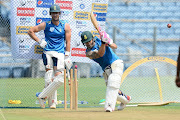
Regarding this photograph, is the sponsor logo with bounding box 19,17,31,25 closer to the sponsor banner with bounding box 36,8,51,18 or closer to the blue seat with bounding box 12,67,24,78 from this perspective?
the sponsor banner with bounding box 36,8,51,18

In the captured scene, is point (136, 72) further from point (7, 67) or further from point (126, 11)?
point (126, 11)

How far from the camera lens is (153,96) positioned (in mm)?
10383

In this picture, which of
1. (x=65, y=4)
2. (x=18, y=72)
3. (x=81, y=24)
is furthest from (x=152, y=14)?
(x=65, y=4)

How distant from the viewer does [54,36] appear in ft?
30.8

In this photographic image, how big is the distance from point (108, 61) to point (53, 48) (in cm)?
153

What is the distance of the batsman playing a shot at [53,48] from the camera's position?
30.5 ft

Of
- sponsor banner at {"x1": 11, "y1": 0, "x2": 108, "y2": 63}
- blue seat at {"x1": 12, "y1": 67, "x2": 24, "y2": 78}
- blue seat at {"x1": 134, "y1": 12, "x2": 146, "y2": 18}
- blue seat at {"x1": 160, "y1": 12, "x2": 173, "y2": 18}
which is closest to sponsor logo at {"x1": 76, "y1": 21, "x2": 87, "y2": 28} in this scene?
sponsor banner at {"x1": 11, "y1": 0, "x2": 108, "y2": 63}

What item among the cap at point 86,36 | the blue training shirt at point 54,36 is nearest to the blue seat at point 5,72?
the blue training shirt at point 54,36

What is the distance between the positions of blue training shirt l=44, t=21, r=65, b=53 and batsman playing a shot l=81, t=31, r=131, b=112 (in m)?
1.25

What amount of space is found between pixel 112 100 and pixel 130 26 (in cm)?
1160

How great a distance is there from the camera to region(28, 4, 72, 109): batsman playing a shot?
9.29 m

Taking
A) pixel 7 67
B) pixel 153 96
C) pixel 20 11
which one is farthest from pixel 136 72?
pixel 7 67

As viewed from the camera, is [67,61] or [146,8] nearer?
[67,61]

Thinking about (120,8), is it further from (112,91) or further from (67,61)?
(112,91)
